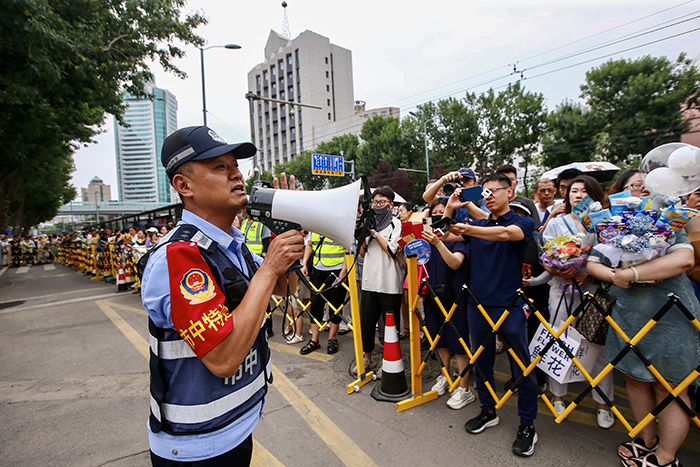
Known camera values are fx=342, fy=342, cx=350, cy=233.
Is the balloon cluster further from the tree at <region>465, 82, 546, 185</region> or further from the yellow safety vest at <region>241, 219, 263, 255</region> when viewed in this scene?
the tree at <region>465, 82, 546, 185</region>

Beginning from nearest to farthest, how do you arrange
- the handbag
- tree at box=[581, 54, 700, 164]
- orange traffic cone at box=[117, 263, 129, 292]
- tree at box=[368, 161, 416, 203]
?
the handbag → orange traffic cone at box=[117, 263, 129, 292] → tree at box=[581, 54, 700, 164] → tree at box=[368, 161, 416, 203]

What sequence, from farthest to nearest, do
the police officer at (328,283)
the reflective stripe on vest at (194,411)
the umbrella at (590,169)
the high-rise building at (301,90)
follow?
the high-rise building at (301,90) < the umbrella at (590,169) < the police officer at (328,283) < the reflective stripe on vest at (194,411)

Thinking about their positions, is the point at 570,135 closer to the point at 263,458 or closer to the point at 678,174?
the point at 678,174

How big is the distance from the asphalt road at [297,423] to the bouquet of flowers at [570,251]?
52.9 inches

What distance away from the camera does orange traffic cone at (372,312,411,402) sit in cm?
335

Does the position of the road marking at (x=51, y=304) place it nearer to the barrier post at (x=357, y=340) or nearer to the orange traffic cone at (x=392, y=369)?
the barrier post at (x=357, y=340)

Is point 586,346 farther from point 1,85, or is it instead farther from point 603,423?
point 1,85

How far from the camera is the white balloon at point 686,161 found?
7.15 ft

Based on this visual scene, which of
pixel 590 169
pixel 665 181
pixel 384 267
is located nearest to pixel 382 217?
pixel 384 267

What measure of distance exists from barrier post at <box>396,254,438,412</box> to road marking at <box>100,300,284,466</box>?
47.2 inches

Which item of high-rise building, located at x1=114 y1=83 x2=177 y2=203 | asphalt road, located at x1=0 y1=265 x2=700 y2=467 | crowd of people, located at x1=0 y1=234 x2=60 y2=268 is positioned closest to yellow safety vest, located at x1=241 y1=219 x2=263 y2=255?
asphalt road, located at x1=0 y1=265 x2=700 y2=467

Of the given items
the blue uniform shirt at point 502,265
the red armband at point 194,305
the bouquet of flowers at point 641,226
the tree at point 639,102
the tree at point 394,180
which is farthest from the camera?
the tree at point 394,180

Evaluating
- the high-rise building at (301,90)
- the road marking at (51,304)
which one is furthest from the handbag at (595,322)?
the high-rise building at (301,90)

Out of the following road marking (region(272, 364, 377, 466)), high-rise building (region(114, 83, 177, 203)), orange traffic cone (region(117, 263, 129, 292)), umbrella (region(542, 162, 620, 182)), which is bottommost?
road marking (region(272, 364, 377, 466))
